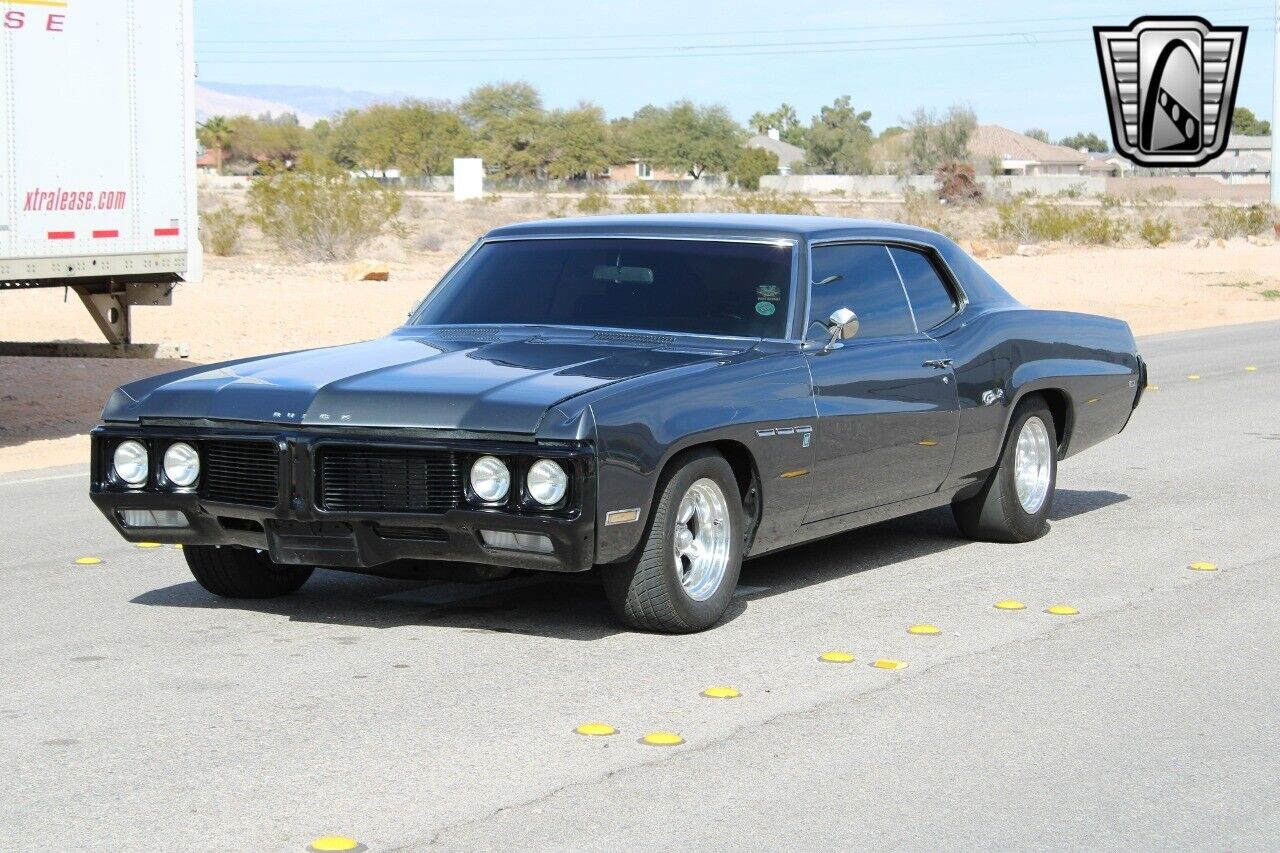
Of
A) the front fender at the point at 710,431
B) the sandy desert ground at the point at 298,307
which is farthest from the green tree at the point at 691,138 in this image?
the front fender at the point at 710,431

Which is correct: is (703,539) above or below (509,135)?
below

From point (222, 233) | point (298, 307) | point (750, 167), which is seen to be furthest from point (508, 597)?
point (750, 167)

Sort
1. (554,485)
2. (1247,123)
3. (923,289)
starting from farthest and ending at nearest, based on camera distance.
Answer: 1. (1247,123)
2. (923,289)
3. (554,485)

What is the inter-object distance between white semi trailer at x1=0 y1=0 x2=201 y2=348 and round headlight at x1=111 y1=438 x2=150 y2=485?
6.86 meters

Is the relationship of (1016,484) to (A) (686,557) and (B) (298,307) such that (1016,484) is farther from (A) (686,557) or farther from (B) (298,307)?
(B) (298,307)

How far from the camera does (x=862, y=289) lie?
8.13 m

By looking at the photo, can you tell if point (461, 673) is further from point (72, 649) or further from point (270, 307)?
point (270, 307)

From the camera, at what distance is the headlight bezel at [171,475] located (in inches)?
267

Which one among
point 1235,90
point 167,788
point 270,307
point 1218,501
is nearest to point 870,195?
point 1235,90

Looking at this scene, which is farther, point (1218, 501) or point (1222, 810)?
point (1218, 501)

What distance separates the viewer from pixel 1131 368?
989cm

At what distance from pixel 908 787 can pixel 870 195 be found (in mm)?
92198

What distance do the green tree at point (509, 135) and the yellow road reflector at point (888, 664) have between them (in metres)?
95.4

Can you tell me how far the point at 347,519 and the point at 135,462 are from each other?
0.99 meters
